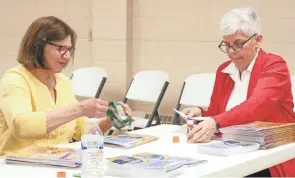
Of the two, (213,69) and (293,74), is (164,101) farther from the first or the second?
(293,74)

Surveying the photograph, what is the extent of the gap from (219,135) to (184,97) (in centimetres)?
205

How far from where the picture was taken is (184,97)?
4.89m

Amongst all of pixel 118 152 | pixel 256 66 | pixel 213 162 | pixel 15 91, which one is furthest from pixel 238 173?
pixel 15 91

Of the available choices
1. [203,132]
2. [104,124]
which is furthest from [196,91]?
[203,132]

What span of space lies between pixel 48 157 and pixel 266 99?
1.21 metres

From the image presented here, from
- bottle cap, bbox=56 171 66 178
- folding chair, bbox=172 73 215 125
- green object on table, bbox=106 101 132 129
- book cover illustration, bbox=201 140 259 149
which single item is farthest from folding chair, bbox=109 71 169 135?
bottle cap, bbox=56 171 66 178

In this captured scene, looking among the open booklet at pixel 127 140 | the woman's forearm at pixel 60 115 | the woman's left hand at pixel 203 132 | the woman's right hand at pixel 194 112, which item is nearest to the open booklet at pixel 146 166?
the open booklet at pixel 127 140

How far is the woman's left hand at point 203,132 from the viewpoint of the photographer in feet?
8.91

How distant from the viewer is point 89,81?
552 cm

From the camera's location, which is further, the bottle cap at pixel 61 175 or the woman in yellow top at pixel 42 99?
Answer: the woman in yellow top at pixel 42 99

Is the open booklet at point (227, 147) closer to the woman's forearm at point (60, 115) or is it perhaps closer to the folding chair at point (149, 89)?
the woman's forearm at point (60, 115)

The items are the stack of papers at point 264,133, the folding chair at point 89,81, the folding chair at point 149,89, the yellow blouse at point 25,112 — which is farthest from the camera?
the folding chair at point 89,81

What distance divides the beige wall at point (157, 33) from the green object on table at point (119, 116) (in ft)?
7.73

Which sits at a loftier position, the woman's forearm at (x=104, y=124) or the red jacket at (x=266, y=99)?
the red jacket at (x=266, y=99)
